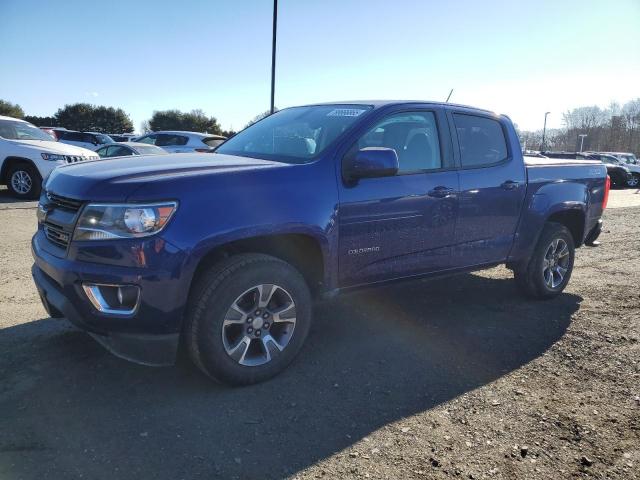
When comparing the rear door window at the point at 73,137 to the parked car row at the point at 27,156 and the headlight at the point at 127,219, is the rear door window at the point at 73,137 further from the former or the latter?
the headlight at the point at 127,219

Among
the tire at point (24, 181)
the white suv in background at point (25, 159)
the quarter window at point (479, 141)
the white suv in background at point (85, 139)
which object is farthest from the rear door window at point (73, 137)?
the quarter window at point (479, 141)

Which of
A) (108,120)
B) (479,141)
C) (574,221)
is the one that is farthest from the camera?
(108,120)

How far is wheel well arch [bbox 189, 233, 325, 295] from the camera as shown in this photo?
9.98 ft

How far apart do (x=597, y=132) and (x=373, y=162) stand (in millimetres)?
89024

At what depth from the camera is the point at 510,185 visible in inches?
179

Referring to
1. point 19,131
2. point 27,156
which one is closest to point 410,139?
point 27,156

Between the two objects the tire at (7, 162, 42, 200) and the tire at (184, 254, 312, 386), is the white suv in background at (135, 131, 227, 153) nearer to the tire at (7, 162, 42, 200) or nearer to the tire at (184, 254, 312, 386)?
the tire at (7, 162, 42, 200)

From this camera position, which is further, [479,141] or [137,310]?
[479,141]

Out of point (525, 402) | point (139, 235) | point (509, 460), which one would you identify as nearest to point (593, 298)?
point (525, 402)

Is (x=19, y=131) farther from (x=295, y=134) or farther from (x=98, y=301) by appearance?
(x=98, y=301)

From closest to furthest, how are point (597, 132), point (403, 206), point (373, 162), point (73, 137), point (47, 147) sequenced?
point (373, 162) < point (403, 206) < point (47, 147) < point (73, 137) < point (597, 132)

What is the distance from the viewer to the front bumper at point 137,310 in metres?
2.70

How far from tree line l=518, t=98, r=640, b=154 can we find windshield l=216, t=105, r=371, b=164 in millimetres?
69080

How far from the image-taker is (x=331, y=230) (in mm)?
3330
